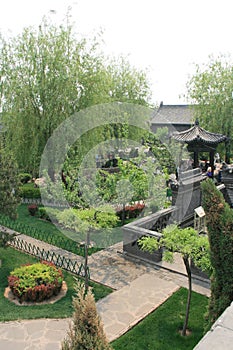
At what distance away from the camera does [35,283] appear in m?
8.62

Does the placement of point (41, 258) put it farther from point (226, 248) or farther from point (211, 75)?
point (211, 75)

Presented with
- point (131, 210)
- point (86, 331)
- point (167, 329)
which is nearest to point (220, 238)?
point (86, 331)

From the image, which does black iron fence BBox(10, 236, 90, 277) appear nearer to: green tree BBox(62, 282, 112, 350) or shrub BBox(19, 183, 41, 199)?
shrub BBox(19, 183, 41, 199)

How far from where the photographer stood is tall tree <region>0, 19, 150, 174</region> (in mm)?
15508

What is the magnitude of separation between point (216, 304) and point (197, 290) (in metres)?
3.54

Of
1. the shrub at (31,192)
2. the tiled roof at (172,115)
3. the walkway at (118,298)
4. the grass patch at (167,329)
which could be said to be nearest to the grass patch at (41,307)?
the walkway at (118,298)

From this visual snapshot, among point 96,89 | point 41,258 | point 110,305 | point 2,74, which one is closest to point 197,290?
point 110,305

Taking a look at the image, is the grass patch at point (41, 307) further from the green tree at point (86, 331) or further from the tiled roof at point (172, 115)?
the tiled roof at point (172, 115)

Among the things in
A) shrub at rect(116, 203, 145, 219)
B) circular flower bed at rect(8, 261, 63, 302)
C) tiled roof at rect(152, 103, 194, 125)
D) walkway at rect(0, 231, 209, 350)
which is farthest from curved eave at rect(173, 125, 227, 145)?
tiled roof at rect(152, 103, 194, 125)

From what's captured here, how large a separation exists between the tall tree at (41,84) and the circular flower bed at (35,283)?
7.70 metres

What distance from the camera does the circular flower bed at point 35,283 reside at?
8461 mm

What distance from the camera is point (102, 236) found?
13016 millimetres

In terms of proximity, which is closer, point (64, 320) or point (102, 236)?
point (64, 320)

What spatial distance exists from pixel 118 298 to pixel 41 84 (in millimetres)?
10710
